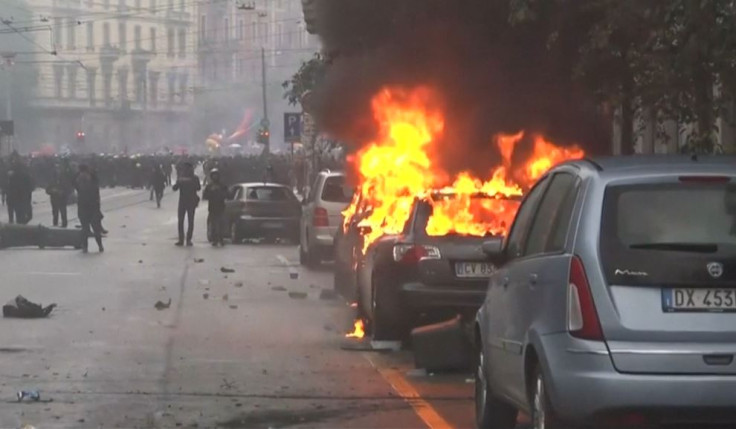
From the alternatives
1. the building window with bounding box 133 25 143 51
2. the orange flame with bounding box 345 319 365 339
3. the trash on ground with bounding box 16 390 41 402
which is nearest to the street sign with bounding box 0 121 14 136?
the orange flame with bounding box 345 319 365 339

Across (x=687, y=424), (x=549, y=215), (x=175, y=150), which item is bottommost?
(x=175, y=150)

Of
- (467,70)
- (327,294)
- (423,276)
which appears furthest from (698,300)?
(327,294)

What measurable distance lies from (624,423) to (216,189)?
26523 millimetres

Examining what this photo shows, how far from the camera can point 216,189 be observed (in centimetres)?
3344

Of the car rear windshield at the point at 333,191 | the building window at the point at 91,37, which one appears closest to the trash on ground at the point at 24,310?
the car rear windshield at the point at 333,191

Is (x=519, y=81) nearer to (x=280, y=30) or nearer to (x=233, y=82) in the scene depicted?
(x=280, y=30)

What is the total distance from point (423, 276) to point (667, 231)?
256 inches

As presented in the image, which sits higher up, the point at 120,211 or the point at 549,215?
the point at 549,215

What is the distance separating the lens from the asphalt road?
10594mm

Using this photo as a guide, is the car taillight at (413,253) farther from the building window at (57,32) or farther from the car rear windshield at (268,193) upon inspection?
the building window at (57,32)

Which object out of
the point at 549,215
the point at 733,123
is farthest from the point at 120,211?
the point at 549,215

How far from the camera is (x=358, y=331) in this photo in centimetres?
1619

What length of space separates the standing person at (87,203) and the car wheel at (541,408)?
23098mm

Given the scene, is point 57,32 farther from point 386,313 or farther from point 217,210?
point 386,313
